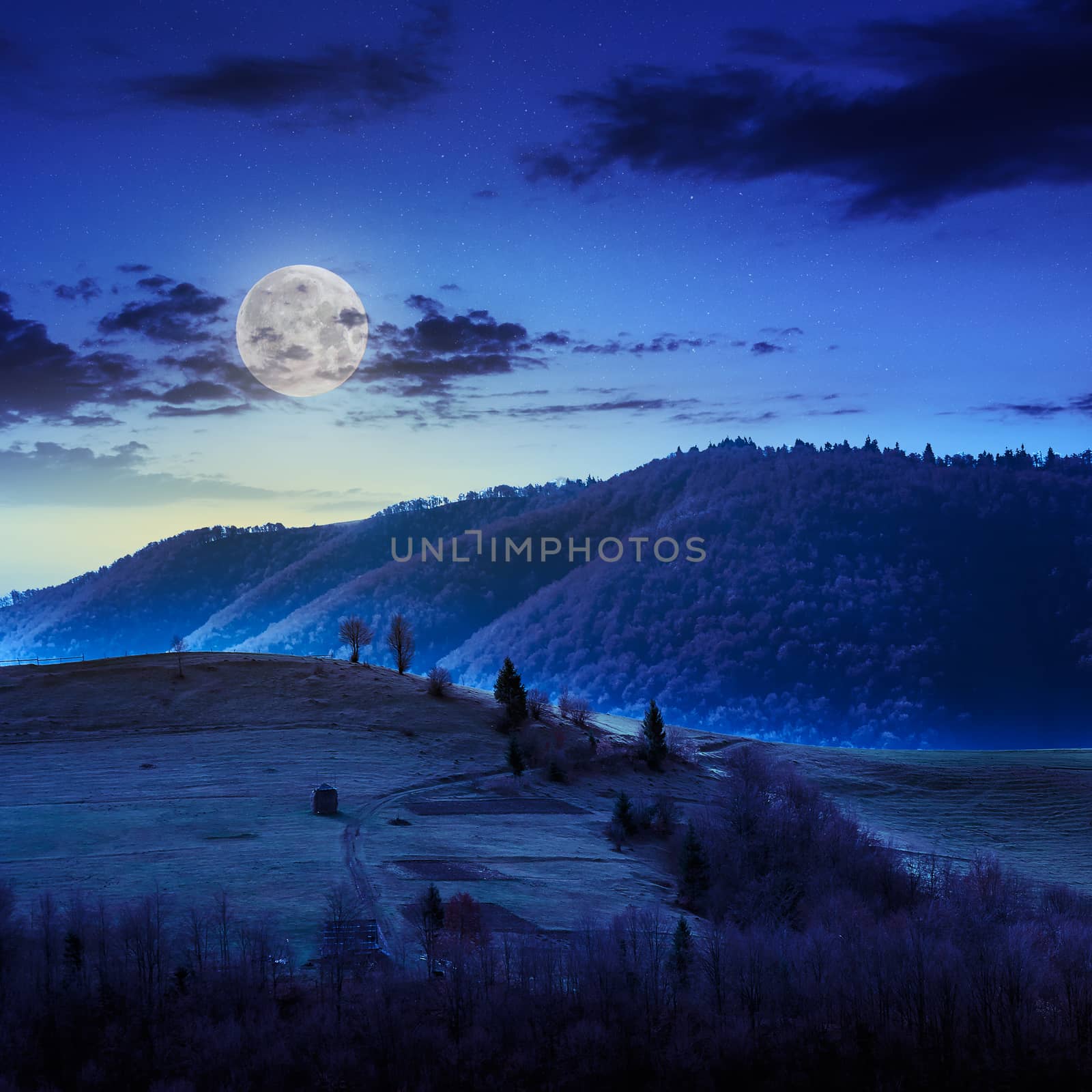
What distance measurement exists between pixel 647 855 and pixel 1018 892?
788 inches

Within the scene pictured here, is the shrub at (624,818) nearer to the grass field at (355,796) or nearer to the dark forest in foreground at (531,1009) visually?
the grass field at (355,796)

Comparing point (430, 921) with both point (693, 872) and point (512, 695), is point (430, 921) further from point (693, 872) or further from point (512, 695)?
point (512, 695)

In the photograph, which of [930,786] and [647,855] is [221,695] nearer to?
[647,855]

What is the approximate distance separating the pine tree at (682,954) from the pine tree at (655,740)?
48.9 m

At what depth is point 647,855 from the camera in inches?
2203

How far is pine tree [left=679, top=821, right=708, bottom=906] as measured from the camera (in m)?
47.9

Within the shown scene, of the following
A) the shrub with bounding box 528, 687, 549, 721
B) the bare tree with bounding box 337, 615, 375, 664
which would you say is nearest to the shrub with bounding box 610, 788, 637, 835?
the shrub with bounding box 528, 687, 549, 721

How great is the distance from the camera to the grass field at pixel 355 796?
1722 inches

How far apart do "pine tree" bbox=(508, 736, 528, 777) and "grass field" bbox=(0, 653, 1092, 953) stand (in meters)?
0.92

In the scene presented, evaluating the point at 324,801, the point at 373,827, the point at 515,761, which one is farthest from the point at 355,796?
the point at 515,761

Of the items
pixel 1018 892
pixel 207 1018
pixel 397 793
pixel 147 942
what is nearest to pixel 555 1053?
pixel 207 1018

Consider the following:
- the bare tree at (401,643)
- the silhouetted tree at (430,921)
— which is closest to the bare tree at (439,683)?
the bare tree at (401,643)

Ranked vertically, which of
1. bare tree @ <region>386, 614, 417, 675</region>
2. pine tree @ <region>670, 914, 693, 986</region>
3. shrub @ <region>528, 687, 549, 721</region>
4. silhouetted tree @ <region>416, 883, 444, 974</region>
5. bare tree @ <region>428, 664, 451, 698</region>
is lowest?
pine tree @ <region>670, 914, 693, 986</region>

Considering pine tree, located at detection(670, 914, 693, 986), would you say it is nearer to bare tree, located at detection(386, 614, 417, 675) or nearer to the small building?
the small building
